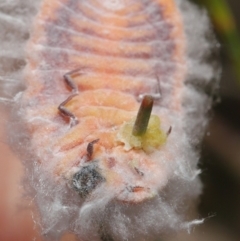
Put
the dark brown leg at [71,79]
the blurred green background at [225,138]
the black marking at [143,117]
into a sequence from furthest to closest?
the blurred green background at [225,138]
the dark brown leg at [71,79]
the black marking at [143,117]

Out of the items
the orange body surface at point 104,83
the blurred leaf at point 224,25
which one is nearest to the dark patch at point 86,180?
the orange body surface at point 104,83

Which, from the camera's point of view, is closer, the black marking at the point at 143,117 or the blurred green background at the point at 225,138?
the black marking at the point at 143,117

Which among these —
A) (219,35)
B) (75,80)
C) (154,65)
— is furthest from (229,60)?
(75,80)

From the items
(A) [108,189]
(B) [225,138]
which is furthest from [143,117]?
(B) [225,138]

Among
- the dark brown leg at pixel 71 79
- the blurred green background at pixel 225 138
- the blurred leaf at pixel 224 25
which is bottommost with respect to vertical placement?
the blurred green background at pixel 225 138

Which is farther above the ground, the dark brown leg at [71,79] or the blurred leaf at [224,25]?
the blurred leaf at [224,25]

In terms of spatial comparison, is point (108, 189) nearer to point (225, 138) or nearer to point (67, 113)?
point (67, 113)

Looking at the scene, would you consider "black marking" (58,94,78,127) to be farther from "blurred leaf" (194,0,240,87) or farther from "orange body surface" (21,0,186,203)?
"blurred leaf" (194,0,240,87)

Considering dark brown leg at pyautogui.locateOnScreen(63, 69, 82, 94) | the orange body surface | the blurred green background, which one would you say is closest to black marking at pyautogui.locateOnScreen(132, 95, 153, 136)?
the orange body surface

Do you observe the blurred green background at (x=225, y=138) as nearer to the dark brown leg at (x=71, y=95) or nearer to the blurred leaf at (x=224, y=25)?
the blurred leaf at (x=224, y=25)
